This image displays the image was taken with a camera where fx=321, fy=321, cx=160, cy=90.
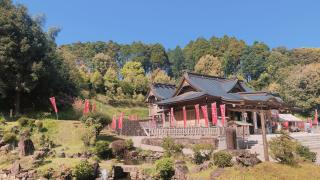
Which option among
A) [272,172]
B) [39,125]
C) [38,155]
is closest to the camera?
[272,172]

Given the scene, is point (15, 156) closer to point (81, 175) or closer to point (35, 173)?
point (35, 173)

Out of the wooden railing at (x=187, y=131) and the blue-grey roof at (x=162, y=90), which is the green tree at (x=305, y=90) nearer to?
the blue-grey roof at (x=162, y=90)

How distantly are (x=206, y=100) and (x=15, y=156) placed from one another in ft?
55.5

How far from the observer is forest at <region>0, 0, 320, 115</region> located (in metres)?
33.5

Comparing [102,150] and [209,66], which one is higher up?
[209,66]

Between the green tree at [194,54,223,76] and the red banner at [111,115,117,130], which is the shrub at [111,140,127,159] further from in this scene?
the green tree at [194,54,223,76]

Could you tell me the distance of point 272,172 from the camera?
44.4 feet

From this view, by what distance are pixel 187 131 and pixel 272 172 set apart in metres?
12.6

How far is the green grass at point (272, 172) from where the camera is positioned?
1327 centimetres

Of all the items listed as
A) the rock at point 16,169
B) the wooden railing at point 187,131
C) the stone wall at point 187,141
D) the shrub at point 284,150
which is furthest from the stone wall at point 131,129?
the shrub at point 284,150

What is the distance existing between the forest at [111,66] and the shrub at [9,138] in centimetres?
928

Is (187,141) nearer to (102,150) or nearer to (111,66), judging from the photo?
(102,150)

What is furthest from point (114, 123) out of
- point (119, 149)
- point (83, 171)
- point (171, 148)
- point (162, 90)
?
point (162, 90)

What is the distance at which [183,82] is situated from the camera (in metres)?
35.1
